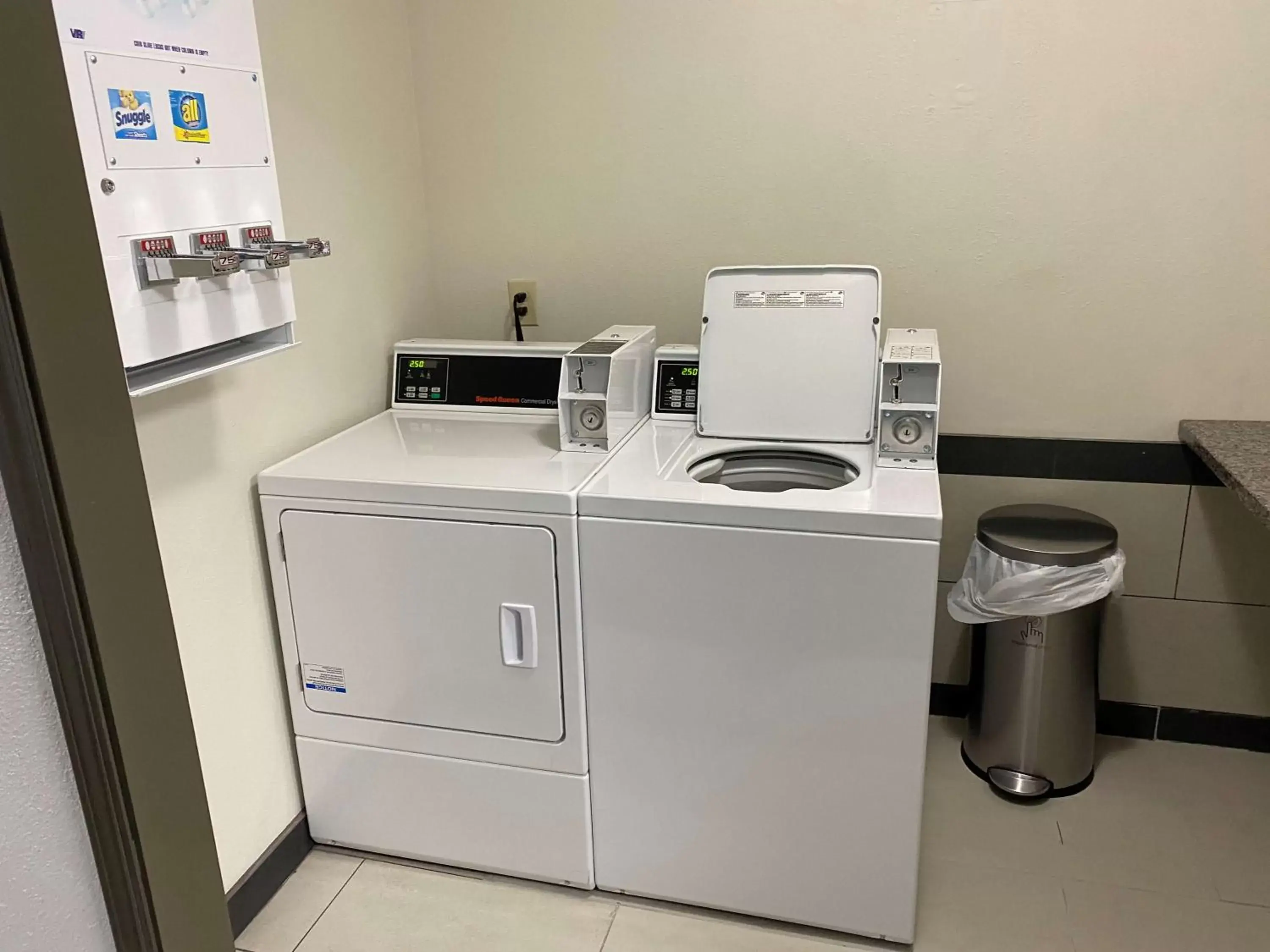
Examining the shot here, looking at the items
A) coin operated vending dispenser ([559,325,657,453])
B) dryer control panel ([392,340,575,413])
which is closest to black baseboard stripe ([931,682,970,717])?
coin operated vending dispenser ([559,325,657,453])

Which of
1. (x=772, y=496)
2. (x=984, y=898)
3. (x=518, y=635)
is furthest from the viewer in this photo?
(x=984, y=898)

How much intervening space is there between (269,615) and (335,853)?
56 cm

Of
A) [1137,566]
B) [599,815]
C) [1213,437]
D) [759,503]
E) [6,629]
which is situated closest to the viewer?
[6,629]

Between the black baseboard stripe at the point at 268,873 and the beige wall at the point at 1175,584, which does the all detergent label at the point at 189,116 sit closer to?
the black baseboard stripe at the point at 268,873

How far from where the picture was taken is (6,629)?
750 mm

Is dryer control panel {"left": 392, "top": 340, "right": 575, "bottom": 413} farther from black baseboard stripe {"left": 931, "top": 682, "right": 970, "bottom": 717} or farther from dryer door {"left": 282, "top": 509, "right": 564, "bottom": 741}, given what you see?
black baseboard stripe {"left": 931, "top": 682, "right": 970, "bottom": 717}

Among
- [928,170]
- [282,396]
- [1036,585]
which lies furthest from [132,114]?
[1036,585]

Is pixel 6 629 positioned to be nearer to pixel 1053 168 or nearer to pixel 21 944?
pixel 21 944

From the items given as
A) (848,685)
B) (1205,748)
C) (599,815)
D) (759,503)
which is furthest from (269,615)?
(1205,748)

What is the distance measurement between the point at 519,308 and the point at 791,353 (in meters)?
0.76

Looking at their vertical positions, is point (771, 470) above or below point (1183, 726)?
above

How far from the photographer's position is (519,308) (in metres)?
2.42

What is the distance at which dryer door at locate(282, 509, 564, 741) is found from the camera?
1.72 metres

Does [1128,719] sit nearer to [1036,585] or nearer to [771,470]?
[1036,585]
